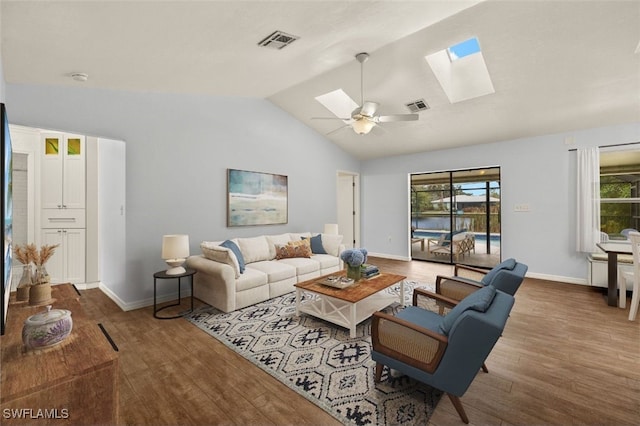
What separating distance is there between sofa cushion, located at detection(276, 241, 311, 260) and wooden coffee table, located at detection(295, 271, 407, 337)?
1350 mm

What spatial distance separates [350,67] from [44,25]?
10.1 ft

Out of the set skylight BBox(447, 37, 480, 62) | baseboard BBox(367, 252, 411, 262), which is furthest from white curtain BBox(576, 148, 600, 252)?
baseboard BBox(367, 252, 411, 262)

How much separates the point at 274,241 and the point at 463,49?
4.02m

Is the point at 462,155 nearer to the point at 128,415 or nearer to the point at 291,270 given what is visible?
the point at 291,270

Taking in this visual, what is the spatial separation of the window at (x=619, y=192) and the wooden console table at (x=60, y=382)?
6597 mm

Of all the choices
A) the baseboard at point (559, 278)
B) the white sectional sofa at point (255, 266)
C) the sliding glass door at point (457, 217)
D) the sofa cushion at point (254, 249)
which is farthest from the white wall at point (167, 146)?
the baseboard at point (559, 278)

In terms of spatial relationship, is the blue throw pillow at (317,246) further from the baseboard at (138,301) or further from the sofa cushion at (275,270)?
the baseboard at (138,301)

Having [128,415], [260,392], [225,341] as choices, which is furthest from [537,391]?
[128,415]

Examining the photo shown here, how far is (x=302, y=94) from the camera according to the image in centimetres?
481

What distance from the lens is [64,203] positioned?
434 centimetres

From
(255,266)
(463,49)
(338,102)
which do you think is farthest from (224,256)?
(463,49)

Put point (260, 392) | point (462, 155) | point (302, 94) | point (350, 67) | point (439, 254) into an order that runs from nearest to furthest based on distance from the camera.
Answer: point (260, 392) < point (350, 67) < point (302, 94) < point (462, 155) < point (439, 254)

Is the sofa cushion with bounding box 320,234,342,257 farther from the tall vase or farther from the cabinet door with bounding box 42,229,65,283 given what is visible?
the cabinet door with bounding box 42,229,65,283

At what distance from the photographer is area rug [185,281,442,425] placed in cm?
185
